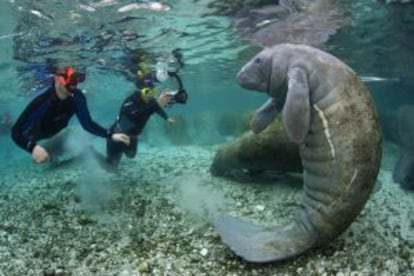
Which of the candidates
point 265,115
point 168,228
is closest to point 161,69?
point 168,228

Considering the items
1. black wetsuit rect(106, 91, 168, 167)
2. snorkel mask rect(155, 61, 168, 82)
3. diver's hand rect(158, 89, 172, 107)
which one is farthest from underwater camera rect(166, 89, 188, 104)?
snorkel mask rect(155, 61, 168, 82)

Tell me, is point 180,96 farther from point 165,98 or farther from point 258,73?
point 258,73

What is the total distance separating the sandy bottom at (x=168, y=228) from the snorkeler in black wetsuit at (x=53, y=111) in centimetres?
155

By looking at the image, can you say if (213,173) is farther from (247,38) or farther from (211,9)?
(247,38)

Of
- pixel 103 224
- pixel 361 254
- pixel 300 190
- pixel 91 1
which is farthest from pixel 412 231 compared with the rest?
pixel 91 1

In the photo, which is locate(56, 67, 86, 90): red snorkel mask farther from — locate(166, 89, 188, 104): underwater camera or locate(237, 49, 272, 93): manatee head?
locate(237, 49, 272, 93): manatee head

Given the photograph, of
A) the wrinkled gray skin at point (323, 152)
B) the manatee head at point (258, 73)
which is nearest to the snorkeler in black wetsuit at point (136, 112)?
the manatee head at point (258, 73)

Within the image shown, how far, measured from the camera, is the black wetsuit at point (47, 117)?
25.7ft

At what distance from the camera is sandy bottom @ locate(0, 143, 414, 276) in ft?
19.1

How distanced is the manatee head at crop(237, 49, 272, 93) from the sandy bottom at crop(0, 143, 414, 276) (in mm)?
2308

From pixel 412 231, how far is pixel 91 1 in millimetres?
9013

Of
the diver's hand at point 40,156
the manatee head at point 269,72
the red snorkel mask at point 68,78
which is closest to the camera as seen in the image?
the manatee head at point 269,72

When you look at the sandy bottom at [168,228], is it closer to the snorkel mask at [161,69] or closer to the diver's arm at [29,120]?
the diver's arm at [29,120]

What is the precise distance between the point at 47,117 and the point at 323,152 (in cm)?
549
